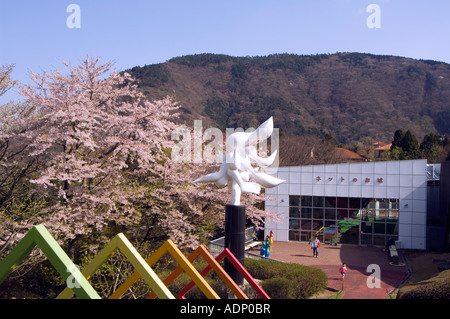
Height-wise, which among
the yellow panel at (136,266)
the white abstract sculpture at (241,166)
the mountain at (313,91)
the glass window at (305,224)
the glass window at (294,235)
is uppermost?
the mountain at (313,91)

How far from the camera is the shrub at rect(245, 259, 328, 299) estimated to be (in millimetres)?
13188

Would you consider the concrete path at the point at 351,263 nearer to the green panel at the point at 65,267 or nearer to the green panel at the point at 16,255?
the green panel at the point at 65,267

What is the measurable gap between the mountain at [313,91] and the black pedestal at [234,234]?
184 ft

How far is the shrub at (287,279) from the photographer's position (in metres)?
13.2

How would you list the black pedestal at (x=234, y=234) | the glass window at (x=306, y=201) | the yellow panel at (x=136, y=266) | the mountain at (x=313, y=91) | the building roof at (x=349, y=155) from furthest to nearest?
the mountain at (x=313, y=91) < the building roof at (x=349, y=155) < the glass window at (x=306, y=201) < the black pedestal at (x=234, y=234) < the yellow panel at (x=136, y=266)

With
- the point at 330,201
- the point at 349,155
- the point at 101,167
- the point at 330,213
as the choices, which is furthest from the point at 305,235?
the point at 349,155

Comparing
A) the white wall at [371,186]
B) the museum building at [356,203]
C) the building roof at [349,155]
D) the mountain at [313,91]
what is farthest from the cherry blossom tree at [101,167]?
the mountain at [313,91]

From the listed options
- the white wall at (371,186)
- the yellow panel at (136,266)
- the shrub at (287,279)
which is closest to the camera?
the yellow panel at (136,266)

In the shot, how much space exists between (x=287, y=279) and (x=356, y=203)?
1322cm

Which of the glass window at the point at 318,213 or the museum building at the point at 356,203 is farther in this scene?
the glass window at the point at 318,213

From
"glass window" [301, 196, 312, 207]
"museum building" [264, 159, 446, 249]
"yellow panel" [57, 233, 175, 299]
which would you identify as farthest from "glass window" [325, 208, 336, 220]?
"yellow panel" [57, 233, 175, 299]

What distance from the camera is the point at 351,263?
20.0m

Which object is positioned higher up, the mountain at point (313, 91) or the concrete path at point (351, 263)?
the mountain at point (313, 91)

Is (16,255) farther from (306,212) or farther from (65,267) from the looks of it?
(306,212)
